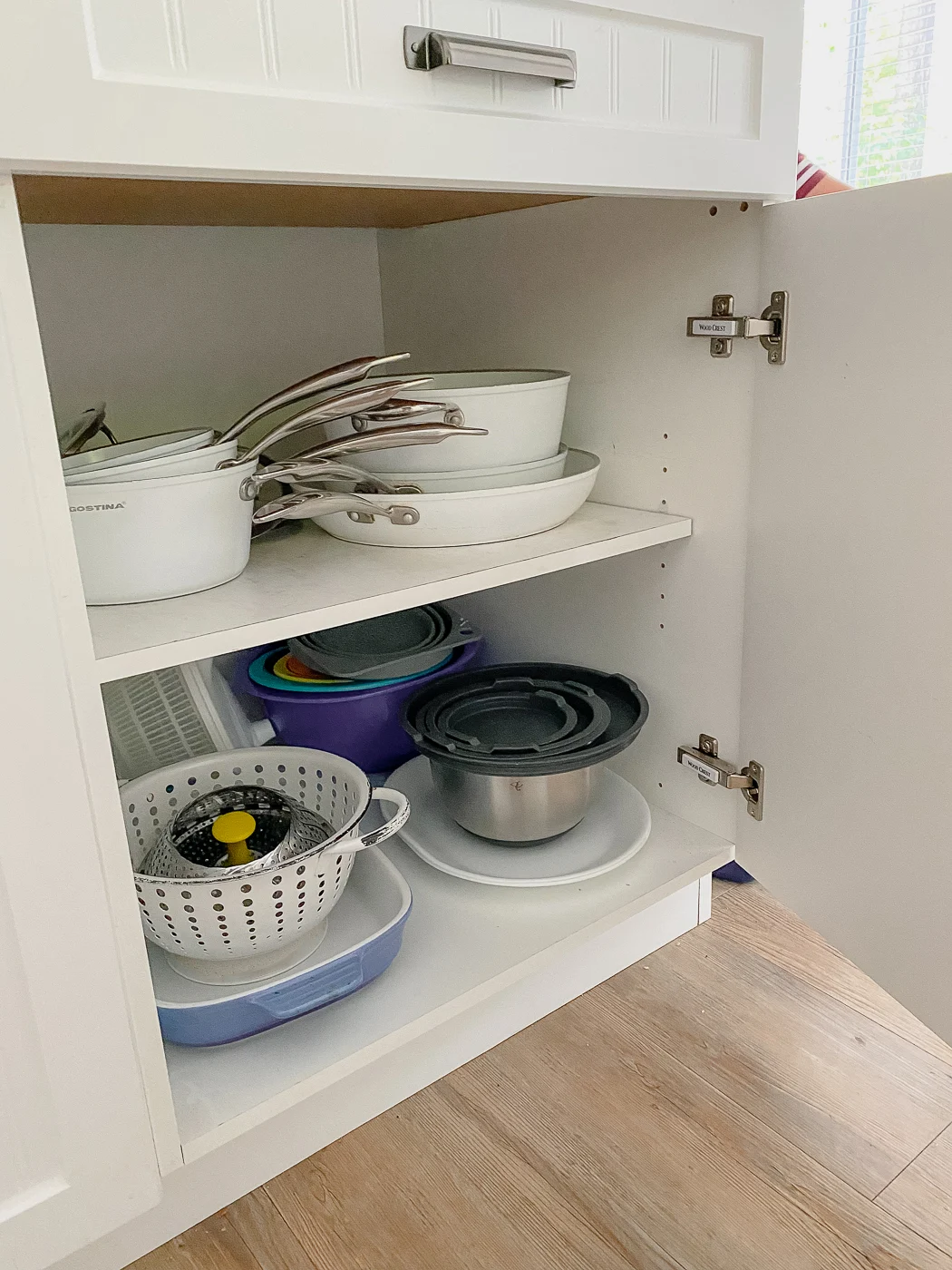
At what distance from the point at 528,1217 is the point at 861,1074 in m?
0.39

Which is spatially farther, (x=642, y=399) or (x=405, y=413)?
(x=642, y=399)

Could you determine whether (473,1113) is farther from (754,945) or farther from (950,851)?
(950,851)

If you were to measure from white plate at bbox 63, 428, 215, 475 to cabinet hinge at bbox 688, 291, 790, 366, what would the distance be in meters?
0.44

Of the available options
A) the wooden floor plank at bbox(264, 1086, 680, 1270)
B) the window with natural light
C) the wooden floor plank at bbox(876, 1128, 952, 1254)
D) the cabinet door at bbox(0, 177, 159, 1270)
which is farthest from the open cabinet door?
the window with natural light

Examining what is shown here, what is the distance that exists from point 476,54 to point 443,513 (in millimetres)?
348

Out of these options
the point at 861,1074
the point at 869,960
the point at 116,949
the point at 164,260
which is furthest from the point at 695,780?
the point at 164,260

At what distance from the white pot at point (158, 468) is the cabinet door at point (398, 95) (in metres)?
0.22

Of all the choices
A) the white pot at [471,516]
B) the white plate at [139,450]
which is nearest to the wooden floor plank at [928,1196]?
the white pot at [471,516]

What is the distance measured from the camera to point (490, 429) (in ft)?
2.82

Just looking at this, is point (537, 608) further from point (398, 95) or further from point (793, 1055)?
point (398, 95)

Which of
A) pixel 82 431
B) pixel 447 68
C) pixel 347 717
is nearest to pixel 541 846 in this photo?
pixel 347 717

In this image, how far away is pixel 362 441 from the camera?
2.57 feet

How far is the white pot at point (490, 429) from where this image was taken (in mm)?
846

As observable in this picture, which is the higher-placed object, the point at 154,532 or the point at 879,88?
the point at 879,88
